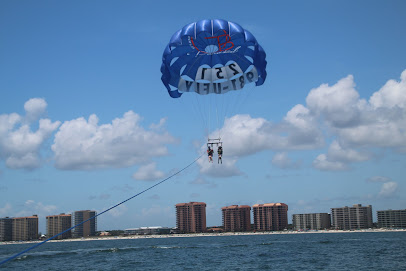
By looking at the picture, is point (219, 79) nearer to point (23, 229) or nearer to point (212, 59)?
point (212, 59)

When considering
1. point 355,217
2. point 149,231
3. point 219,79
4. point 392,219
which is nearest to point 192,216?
point 149,231

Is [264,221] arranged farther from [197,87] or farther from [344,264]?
[197,87]

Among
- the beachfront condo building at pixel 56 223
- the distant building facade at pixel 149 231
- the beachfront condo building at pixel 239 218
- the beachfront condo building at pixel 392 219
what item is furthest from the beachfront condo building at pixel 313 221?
the beachfront condo building at pixel 56 223

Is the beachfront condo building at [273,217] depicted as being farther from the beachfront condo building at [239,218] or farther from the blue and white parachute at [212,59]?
the blue and white parachute at [212,59]

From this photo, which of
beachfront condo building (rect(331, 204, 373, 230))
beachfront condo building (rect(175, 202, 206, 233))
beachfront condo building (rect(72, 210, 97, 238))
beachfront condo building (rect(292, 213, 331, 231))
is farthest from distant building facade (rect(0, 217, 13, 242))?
beachfront condo building (rect(331, 204, 373, 230))

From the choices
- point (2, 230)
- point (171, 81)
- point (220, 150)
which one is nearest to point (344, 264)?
point (220, 150)

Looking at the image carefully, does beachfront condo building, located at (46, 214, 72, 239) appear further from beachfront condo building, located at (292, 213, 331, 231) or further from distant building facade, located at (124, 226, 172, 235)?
beachfront condo building, located at (292, 213, 331, 231)
